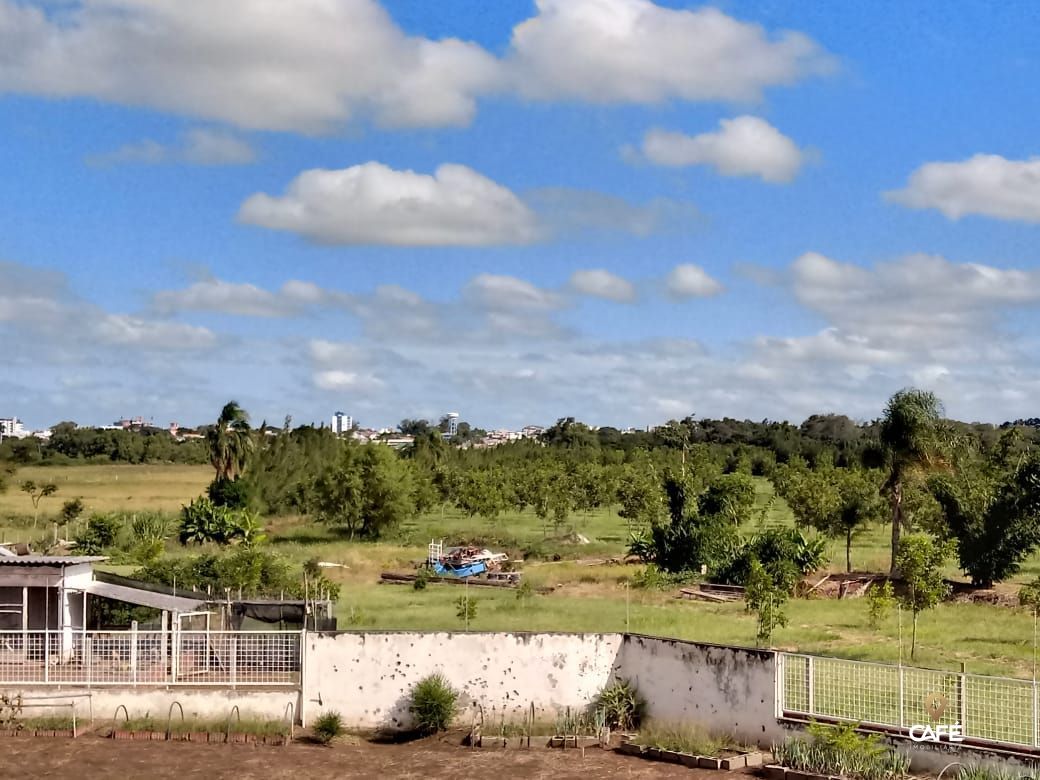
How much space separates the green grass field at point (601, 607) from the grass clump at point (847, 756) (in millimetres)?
8177

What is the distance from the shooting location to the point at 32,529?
6322 cm

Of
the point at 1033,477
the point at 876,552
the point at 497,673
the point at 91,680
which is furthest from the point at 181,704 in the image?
the point at 876,552

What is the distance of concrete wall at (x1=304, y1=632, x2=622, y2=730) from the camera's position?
23094mm

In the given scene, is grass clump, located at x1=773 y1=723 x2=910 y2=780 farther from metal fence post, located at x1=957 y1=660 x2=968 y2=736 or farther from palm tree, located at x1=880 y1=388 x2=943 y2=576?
palm tree, located at x1=880 y1=388 x2=943 y2=576

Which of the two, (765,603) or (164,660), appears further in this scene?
(765,603)

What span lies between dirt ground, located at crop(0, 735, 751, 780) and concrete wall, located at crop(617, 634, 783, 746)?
5.98 feet

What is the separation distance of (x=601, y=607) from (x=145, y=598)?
1547 cm

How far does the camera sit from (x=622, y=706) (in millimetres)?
22797

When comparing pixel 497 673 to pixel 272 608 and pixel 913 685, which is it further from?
pixel 913 685

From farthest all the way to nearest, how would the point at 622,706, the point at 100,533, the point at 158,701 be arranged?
1. the point at 100,533
2. the point at 158,701
3. the point at 622,706

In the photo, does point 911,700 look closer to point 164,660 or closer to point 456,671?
point 456,671

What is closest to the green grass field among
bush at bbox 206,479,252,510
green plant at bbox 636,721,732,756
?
bush at bbox 206,479,252,510

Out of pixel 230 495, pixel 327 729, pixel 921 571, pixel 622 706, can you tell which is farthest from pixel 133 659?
pixel 230 495

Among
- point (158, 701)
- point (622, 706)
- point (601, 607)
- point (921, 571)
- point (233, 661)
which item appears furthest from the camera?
point (601, 607)
